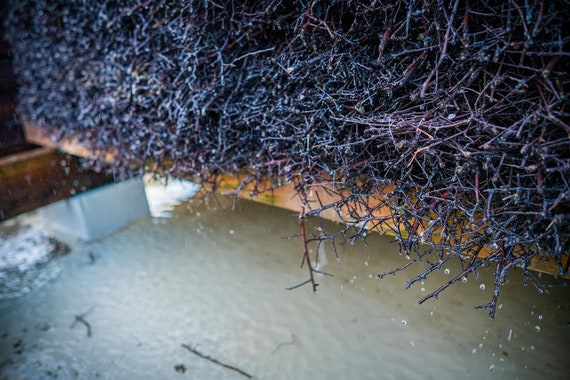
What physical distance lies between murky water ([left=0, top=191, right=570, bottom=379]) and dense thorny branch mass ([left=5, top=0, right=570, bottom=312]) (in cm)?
47

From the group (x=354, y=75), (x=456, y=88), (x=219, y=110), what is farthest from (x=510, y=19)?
(x=219, y=110)

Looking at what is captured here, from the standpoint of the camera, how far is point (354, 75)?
147 cm

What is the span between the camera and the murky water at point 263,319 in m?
2.06

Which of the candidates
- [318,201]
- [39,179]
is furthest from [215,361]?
[39,179]

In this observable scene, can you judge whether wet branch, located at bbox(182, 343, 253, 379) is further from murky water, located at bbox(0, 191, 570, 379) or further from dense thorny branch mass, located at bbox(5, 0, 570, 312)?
dense thorny branch mass, located at bbox(5, 0, 570, 312)

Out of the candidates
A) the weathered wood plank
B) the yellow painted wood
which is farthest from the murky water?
the weathered wood plank

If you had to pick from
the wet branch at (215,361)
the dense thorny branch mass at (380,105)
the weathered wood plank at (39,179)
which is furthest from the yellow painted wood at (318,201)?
the wet branch at (215,361)

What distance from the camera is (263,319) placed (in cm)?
266

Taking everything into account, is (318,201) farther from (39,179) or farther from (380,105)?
(39,179)

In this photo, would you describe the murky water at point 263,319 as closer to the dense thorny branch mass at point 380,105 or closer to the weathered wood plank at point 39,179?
the dense thorny branch mass at point 380,105

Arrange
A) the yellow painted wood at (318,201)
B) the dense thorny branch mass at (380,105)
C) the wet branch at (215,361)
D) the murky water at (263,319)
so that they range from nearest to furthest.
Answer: the dense thorny branch mass at (380,105) < the yellow painted wood at (318,201) < the murky water at (263,319) < the wet branch at (215,361)

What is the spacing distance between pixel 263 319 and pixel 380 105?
1813 mm

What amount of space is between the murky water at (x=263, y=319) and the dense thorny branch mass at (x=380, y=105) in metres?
0.47

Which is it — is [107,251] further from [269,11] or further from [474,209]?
[474,209]
